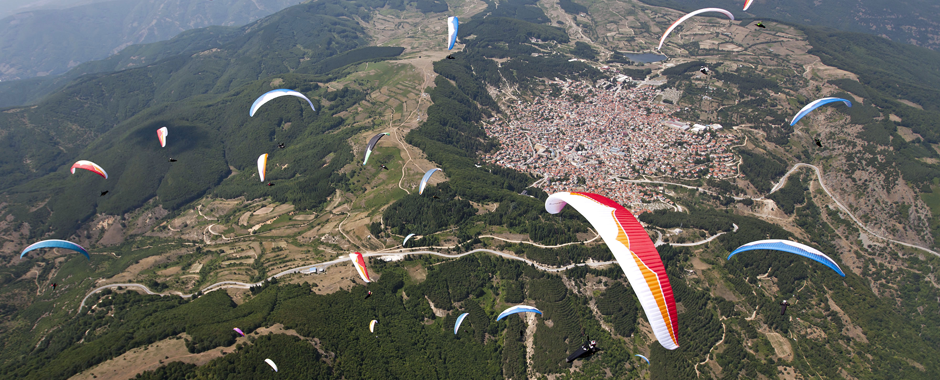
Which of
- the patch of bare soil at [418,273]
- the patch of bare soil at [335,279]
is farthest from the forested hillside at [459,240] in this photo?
the patch of bare soil at [418,273]

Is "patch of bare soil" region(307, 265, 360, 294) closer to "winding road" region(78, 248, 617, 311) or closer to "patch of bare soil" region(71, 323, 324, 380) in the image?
"winding road" region(78, 248, 617, 311)

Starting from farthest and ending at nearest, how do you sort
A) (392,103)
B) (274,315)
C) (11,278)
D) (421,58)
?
(421,58)
(392,103)
(11,278)
(274,315)

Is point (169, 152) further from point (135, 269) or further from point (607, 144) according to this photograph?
point (607, 144)

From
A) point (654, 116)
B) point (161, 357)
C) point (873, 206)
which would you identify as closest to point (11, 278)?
point (161, 357)

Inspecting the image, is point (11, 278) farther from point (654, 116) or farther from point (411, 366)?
point (654, 116)

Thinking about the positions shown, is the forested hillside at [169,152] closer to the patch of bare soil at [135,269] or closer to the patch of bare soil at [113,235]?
the patch of bare soil at [113,235]

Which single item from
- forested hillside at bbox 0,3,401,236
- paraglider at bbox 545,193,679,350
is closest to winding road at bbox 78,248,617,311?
forested hillside at bbox 0,3,401,236
